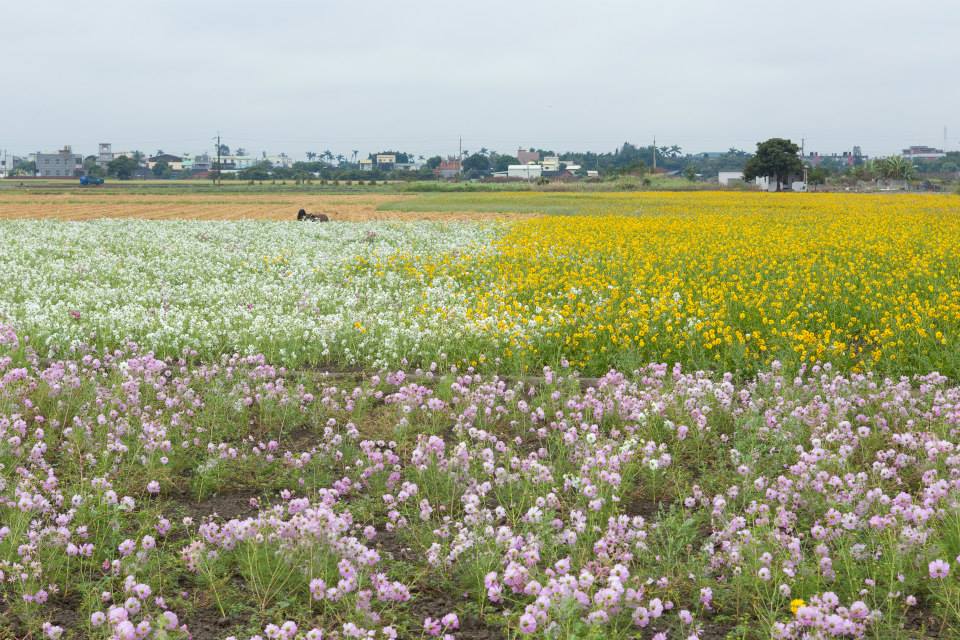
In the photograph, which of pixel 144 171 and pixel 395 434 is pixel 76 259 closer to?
pixel 395 434

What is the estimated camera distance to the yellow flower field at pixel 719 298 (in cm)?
972

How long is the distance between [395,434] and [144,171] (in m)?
171

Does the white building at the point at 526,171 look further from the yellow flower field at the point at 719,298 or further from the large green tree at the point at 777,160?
the yellow flower field at the point at 719,298

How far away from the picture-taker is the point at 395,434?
6.99m

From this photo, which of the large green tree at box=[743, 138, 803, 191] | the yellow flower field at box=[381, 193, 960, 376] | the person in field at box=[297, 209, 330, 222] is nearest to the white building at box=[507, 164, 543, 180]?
the large green tree at box=[743, 138, 803, 191]

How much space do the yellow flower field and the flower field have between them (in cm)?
8

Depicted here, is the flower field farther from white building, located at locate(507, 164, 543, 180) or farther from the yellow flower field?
white building, located at locate(507, 164, 543, 180)

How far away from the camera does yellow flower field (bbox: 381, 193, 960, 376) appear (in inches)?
383

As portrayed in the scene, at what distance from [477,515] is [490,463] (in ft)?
1.71

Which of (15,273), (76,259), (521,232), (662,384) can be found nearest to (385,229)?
(521,232)

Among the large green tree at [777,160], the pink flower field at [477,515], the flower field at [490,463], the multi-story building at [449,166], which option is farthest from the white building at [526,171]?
the pink flower field at [477,515]

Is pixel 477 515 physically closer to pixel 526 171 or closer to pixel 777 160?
pixel 777 160

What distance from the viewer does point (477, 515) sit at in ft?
15.5

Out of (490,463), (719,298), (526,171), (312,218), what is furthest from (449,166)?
(490,463)
